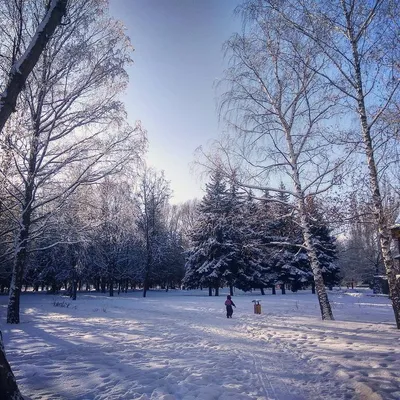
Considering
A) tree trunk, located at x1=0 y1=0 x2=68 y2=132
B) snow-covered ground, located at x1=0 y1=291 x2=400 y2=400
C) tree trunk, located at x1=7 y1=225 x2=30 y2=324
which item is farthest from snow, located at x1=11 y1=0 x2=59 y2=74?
tree trunk, located at x1=7 y1=225 x2=30 y2=324

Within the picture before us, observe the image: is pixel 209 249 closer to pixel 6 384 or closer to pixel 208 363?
pixel 208 363

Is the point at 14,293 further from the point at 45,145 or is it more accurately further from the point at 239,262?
the point at 239,262

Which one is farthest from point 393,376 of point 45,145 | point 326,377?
point 45,145

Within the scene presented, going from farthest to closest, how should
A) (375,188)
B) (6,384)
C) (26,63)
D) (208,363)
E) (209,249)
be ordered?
(209,249)
(375,188)
(208,363)
(26,63)
(6,384)

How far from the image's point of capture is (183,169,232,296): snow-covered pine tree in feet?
104

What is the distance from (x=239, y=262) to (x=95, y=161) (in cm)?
2439

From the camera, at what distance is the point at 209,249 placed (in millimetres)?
32281

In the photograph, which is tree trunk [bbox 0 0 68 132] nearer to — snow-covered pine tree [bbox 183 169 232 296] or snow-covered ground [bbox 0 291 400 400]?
snow-covered ground [bbox 0 291 400 400]

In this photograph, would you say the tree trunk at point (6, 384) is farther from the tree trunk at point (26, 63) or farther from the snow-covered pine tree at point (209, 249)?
the snow-covered pine tree at point (209, 249)

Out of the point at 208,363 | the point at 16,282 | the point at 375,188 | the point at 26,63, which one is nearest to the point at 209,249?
the point at 16,282

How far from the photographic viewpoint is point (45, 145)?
10773mm

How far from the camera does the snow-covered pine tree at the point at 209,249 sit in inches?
1252

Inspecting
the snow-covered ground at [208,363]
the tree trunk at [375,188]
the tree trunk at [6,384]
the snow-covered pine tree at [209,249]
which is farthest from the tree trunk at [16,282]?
the snow-covered pine tree at [209,249]

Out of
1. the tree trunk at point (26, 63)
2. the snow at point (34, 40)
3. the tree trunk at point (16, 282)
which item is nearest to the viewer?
the tree trunk at point (26, 63)
